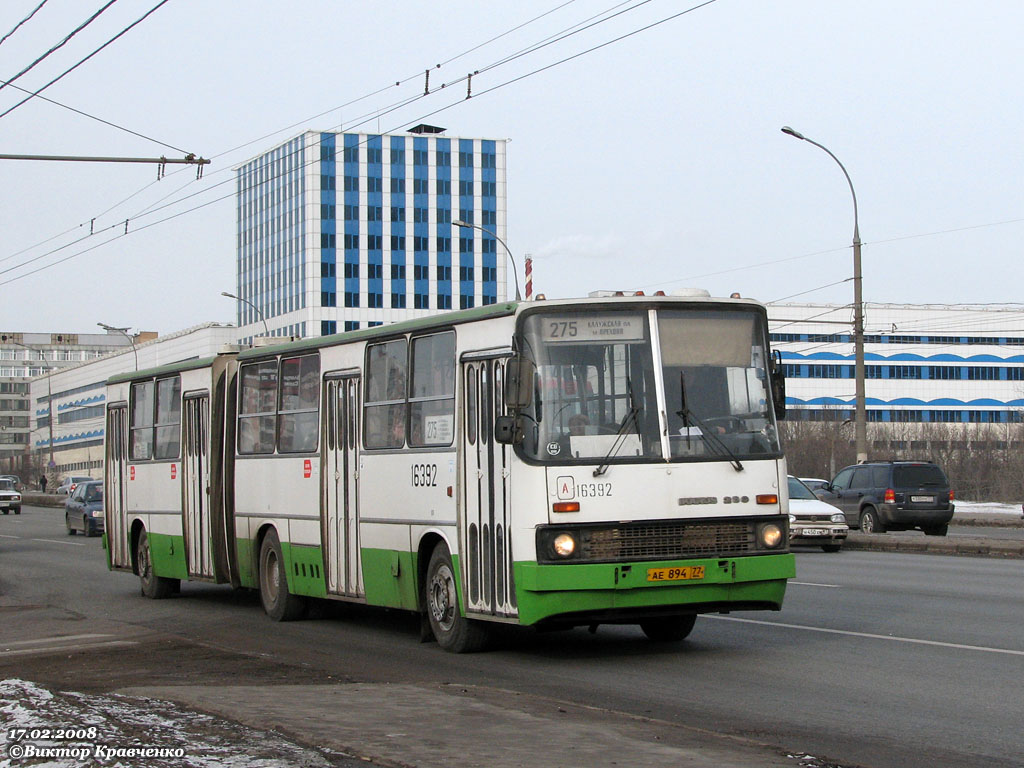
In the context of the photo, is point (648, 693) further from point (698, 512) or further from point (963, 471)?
point (963, 471)

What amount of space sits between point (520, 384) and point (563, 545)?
130 centimetres

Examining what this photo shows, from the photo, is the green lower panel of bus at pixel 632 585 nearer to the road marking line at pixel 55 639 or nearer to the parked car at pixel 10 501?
the road marking line at pixel 55 639

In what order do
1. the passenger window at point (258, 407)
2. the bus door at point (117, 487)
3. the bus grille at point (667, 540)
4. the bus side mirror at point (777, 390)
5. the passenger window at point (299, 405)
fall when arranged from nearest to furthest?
the bus grille at point (667, 540) → the bus side mirror at point (777, 390) → the passenger window at point (299, 405) → the passenger window at point (258, 407) → the bus door at point (117, 487)

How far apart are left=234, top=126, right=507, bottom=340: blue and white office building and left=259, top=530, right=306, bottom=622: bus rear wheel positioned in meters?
102

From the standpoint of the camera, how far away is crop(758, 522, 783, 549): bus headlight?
39.5 ft

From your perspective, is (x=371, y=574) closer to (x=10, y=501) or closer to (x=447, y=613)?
(x=447, y=613)

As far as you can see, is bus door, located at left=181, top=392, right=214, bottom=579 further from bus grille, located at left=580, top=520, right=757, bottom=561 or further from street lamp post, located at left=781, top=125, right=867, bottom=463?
street lamp post, located at left=781, top=125, right=867, bottom=463

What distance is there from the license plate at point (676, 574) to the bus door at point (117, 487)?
463 inches

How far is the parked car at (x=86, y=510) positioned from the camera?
1623 inches

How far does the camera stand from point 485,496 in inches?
480

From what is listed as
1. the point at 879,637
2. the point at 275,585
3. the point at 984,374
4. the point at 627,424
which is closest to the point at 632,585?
the point at 627,424

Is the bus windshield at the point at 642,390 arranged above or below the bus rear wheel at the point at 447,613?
above

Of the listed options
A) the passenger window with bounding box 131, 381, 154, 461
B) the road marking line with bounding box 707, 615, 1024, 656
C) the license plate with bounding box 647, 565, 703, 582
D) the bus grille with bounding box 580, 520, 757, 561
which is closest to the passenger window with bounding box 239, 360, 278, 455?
the passenger window with bounding box 131, 381, 154, 461

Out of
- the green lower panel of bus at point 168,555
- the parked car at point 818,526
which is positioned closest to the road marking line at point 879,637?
the green lower panel of bus at point 168,555
